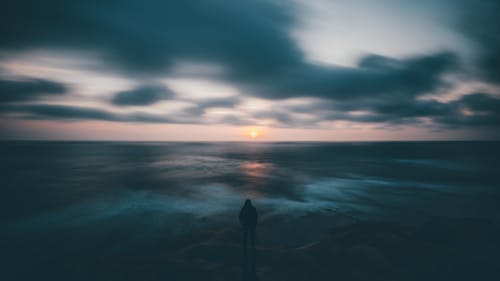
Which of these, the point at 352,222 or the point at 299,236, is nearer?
the point at 299,236

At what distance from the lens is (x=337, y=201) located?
19266 mm

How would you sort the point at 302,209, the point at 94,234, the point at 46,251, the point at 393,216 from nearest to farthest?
1. the point at 46,251
2. the point at 94,234
3. the point at 393,216
4. the point at 302,209

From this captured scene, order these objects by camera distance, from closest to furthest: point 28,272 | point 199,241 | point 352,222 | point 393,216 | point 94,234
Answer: point 28,272 < point 199,241 < point 94,234 < point 352,222 < point 393,216

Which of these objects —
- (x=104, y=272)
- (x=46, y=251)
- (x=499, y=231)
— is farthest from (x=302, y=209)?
(x=46, y=251)

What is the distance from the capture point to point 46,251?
407 inches

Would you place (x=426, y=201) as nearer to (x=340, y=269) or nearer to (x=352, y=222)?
(x=352, y=222)

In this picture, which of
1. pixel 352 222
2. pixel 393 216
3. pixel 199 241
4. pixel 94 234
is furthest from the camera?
pixel 393 216

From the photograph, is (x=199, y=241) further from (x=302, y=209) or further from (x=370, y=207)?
(x=370, y=207)

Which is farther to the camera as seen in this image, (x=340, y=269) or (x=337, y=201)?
(x=337, y=201)

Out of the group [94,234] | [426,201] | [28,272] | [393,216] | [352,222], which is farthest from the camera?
[426,201]

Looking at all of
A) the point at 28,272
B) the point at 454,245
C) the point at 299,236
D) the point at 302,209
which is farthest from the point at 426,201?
the point at 28,272

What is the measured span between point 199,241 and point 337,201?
13.0 meters

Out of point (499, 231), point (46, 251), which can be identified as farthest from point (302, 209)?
point (46, 251)

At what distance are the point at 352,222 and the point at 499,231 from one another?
777 cm
